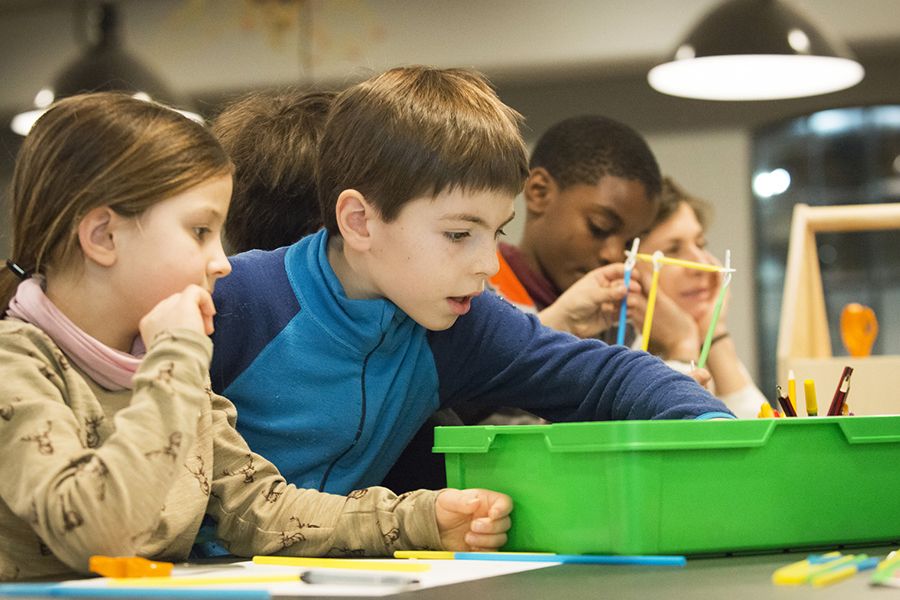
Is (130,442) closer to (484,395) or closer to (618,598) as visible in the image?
(618,598)

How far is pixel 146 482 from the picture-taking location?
80cm

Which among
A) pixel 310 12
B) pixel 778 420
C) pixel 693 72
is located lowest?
pixel 778 420

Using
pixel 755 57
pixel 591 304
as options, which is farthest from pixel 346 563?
pixel 755 57

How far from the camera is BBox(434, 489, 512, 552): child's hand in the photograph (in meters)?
0.89

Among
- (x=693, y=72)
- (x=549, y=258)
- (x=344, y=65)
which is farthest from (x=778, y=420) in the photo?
(x=344, y=65)

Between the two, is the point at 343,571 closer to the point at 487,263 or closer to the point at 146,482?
the point at 146,482

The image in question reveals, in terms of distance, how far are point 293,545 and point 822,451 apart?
407 mm

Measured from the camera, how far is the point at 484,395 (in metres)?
1.22

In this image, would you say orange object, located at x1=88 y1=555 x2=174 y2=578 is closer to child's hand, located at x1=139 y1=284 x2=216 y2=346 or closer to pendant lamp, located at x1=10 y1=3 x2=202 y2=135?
child's hand, located at x1=139 y1=284 x2=216 y2=346

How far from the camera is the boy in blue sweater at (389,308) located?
1.09 meters

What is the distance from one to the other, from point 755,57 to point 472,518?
74.5 inches

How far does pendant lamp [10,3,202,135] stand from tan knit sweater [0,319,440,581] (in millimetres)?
2431

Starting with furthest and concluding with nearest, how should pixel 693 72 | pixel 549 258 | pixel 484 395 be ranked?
pixel 693 72 → pixel 549 258 → pixel 484 395

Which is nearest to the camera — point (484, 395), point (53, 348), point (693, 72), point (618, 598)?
point (618, 598)
